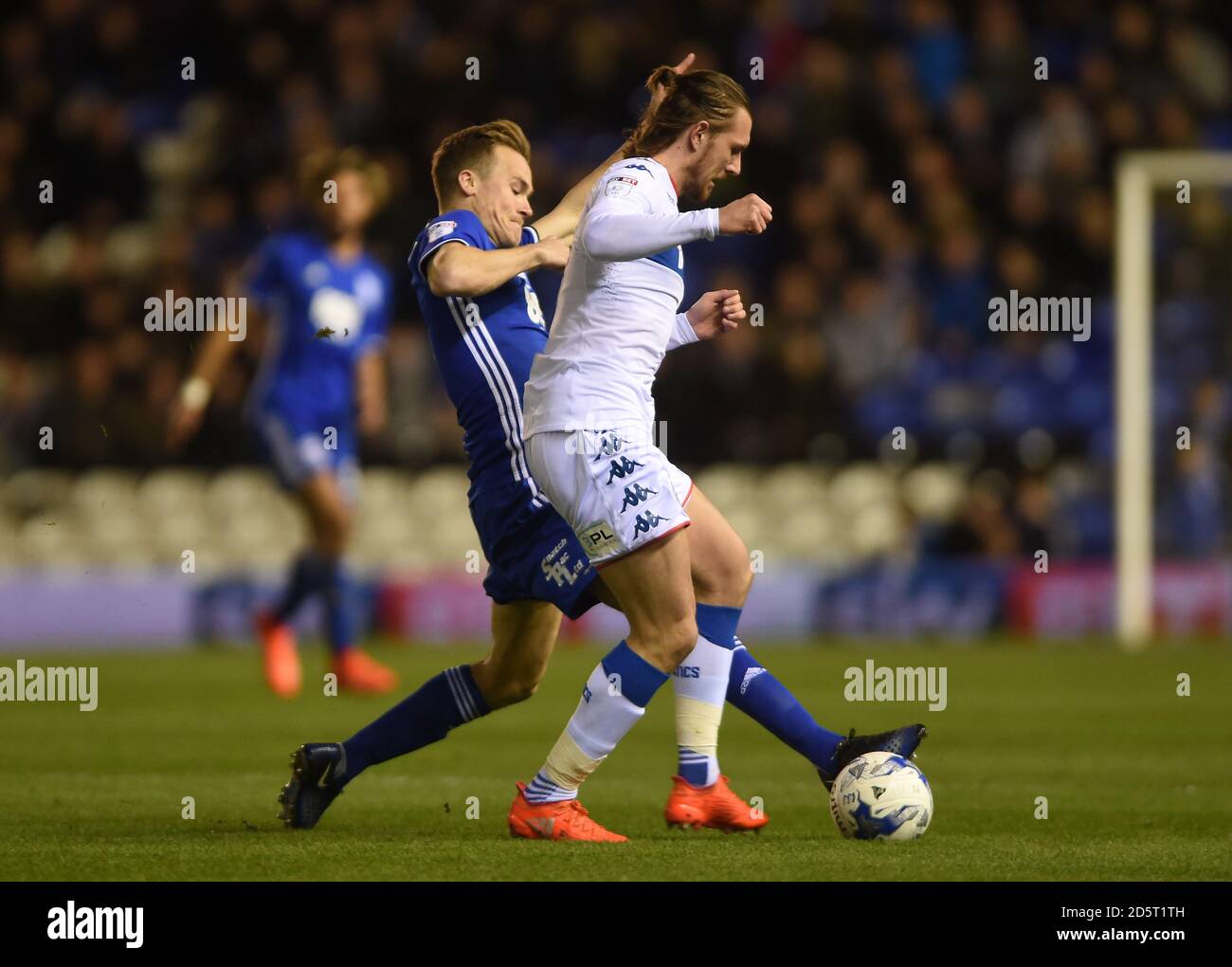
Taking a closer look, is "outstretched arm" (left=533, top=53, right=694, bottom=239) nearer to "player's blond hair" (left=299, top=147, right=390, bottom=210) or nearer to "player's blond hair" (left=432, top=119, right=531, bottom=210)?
"player's blond hair" (left=432, top=119, right=531, bottom=210)

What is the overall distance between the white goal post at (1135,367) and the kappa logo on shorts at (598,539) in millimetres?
10231

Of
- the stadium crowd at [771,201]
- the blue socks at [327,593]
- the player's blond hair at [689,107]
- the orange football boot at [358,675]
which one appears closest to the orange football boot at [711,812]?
the player's blond hair at [689,107]

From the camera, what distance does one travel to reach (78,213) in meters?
17.7

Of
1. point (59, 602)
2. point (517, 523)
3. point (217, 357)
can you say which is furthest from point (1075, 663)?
point (517, 523)

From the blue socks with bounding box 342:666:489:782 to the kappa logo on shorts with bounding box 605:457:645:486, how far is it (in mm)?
980

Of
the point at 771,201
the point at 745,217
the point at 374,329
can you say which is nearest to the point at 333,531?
the point at 374,329

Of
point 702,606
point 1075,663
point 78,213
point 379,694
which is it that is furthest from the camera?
point 78,213

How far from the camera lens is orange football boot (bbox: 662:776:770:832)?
5.98 m

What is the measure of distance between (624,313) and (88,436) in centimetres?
1130

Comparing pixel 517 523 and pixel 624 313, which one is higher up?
pixel 624 313

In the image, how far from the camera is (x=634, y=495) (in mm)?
5465

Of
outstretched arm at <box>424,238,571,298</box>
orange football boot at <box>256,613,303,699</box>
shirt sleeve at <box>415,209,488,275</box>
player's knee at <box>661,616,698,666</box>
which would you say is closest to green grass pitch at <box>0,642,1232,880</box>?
orange football boot at <box>256,613,303,699</box>

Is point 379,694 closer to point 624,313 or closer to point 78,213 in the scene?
point 624,313

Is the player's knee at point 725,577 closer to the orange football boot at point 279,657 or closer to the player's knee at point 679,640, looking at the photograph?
the player's knee at point 679,640
